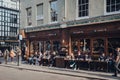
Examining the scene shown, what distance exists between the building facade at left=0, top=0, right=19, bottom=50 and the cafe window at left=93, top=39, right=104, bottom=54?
33.9 meters

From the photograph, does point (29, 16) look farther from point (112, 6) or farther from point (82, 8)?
point (112, 6)

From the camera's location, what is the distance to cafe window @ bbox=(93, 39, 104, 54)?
1862 cm

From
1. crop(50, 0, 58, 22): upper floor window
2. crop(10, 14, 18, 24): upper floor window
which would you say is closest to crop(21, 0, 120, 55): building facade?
crop(50, 0, 58, 22): upper floor window

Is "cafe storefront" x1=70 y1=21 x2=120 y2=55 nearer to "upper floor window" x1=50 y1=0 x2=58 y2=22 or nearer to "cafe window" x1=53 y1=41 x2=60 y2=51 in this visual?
"cafe window" x1=53 y1=41 x2=60 y2=51

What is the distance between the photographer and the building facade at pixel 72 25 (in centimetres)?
1802

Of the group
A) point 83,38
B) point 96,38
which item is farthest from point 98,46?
point 83,38

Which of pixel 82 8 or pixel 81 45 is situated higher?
pixel 82 8

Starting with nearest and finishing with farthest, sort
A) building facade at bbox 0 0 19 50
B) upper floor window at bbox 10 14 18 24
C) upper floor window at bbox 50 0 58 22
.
A: upper floor window at bbox 50 0 58 22 → building facade at bbox 0 0 19 50 → upper floor window at bbox 10 14 18 24

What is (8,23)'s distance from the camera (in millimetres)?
52562

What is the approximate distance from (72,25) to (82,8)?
169cm

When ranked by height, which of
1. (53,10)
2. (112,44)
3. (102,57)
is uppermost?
(53,10)

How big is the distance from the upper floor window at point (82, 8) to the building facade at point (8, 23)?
32089 mm

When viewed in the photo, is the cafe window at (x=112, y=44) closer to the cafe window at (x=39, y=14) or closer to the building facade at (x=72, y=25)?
the building facade at (x=72, y=25)

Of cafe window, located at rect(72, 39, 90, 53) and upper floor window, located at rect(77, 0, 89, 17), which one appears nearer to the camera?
cafe window, located at rect(72, 39, 90, 53)
